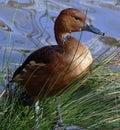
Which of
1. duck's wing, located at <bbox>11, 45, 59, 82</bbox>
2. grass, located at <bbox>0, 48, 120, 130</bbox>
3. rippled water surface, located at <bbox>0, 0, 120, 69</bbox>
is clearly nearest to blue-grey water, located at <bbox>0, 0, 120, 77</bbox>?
rippled water surface, located at <bbox>0, 0, 120, 69</bbox>

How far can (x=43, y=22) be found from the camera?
6191 millimetres

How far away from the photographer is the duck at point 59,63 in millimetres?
3711

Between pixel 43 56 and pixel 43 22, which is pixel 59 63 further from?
pixel 43 22

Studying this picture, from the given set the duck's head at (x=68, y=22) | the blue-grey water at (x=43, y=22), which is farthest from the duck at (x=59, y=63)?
the blue-grey water at (x=43, y=22)

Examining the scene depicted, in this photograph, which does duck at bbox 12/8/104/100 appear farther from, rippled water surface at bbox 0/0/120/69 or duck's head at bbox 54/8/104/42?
rippled water surface at bbox 0/0/120/69

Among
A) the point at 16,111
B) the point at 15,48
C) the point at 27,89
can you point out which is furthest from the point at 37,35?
the point at 16,111

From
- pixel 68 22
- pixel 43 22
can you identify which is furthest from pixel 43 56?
pixel 43 22

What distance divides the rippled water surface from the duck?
141 cm

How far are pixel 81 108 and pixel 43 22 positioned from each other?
108 inches

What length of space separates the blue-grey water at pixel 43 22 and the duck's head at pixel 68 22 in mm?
1382

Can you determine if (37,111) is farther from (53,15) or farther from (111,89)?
(53,15)

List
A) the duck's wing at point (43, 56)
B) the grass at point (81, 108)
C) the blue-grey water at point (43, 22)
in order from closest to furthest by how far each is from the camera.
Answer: the grass at point (81, 108) → the duck's wing at point (43, 56) → the blue-grey water at point (43, 22)

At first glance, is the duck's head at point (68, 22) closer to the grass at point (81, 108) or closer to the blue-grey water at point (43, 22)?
the grass at point (81, 108)

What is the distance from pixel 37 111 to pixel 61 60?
411mm
